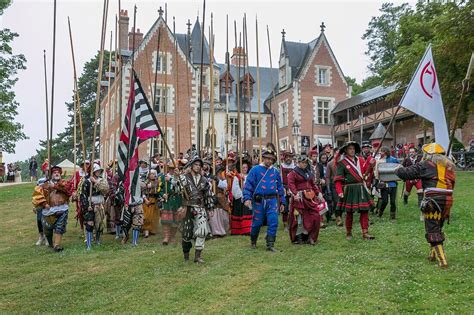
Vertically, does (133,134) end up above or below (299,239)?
above

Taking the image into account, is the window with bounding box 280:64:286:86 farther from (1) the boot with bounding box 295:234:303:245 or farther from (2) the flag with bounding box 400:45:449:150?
(2) the flag with bounding box 400:45:449:150

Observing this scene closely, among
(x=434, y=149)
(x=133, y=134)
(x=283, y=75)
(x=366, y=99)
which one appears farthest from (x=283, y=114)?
(x=434, y=149)

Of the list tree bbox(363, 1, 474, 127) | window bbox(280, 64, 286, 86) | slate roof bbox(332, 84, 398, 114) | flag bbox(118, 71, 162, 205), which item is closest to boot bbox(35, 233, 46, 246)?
flag bbox(118, 71, 162, 205)

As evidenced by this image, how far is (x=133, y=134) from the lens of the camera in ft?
30.6

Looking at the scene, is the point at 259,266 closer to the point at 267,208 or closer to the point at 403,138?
the point at 267,208

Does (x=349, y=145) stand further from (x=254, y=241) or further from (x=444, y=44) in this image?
(x=444, y=44)

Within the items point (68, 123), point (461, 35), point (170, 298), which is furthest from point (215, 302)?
point (68, 123)

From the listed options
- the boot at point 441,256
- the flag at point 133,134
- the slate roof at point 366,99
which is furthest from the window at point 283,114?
the boot at point 441,256

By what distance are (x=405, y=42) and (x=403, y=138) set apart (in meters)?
7.62

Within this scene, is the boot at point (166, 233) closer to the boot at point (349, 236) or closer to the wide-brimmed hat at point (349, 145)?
the boot at point (349, 236)

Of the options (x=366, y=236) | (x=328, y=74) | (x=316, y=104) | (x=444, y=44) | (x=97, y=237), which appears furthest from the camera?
(x=328, y=74)

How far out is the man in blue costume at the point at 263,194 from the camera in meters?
9.17

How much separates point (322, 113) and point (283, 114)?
3.49 metres

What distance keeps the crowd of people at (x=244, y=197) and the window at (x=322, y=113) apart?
2730 centimetres
